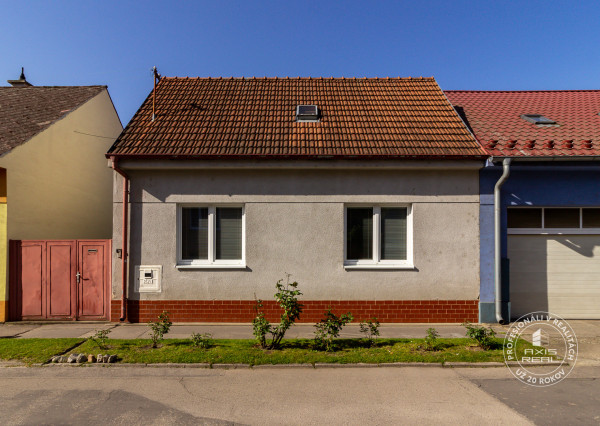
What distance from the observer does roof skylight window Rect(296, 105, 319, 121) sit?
9227 mm

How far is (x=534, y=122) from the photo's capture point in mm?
9781

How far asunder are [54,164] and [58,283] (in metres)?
3.46

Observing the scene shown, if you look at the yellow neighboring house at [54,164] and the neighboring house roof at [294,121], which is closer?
the neighboring house roof at [294,121]

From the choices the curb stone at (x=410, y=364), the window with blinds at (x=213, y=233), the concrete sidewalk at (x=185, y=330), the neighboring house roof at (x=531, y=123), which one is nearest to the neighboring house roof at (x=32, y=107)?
the concrete sidewalk at (x=185, y=330)

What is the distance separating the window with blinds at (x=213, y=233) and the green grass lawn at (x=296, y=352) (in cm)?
205

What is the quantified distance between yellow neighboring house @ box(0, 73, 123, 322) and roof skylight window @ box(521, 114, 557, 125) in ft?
41.5

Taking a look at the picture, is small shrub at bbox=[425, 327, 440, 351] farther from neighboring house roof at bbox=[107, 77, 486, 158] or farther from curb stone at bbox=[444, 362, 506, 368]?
neighboring house roof at bbox=[107, 77, 486, 158]

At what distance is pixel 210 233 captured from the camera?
8.16 m

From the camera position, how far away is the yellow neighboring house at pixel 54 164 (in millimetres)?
8531

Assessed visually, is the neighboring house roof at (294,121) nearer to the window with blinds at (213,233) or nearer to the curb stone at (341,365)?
the window with blinds at (213,233)

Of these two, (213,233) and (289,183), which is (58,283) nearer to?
(213,233)

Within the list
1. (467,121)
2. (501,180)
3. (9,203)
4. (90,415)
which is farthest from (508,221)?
(9,203)

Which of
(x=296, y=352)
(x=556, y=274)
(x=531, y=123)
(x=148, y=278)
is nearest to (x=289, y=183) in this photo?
(x=296, y=352)

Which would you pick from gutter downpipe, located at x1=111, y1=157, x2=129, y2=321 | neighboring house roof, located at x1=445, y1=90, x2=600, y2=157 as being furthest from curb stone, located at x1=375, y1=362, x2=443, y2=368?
gutter downpipe, located at x1=111, y1=157, x2=129, y2=321
